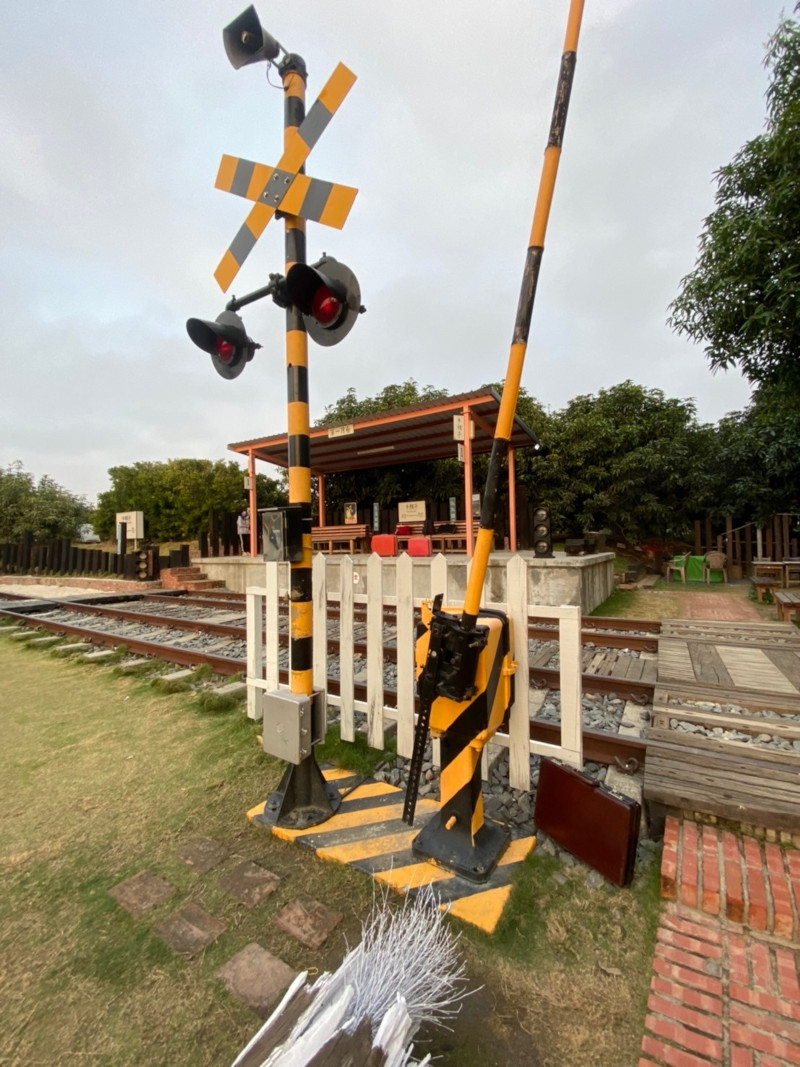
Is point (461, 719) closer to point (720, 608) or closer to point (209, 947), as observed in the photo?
point (209, 947)

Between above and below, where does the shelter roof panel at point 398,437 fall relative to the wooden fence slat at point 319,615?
above

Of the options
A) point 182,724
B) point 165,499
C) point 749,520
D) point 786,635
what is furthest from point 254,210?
point 165,499

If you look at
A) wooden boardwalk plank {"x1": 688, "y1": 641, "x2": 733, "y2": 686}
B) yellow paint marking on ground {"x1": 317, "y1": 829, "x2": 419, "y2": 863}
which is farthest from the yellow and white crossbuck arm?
wooden boardwalk plank {"x1": 688, "y1": 641, "x2": 733, "y2": 686}

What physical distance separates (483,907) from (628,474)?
57.0 feet

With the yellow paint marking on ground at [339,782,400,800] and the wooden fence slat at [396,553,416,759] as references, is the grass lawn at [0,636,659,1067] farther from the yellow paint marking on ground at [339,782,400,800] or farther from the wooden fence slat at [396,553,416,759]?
the wooden fence slat at [396,553,416,759]

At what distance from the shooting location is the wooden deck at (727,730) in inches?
78.4

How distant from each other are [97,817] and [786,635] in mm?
6736

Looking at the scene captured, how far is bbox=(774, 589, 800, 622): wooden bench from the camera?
20.9 ft

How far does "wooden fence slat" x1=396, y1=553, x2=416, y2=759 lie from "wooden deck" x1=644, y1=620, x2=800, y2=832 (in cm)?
124

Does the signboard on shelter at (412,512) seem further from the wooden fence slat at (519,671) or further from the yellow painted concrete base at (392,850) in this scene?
the wooden fence slat at (519,671)

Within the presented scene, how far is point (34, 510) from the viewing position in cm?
2473

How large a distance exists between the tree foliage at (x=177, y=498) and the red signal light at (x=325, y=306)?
70.8 feet

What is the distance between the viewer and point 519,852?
205 cm

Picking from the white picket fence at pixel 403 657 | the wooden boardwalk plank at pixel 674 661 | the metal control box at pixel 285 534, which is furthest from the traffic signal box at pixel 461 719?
the wooden boardwalk plank at pixel 674 661
